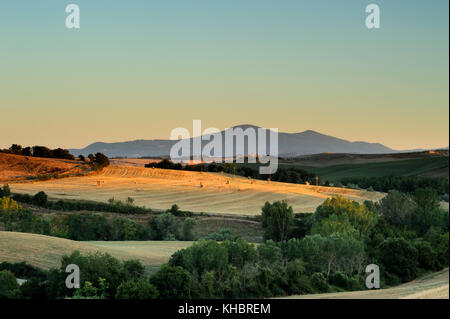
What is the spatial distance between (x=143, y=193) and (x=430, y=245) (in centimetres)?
1329

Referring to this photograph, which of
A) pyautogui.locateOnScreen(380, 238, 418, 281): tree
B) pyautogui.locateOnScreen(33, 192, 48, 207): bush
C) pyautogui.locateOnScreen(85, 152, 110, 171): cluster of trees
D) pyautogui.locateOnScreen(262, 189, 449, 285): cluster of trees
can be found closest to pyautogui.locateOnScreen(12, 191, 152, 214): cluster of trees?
pyautogui.locateOnScreen(33, 192, 48, 207): bush

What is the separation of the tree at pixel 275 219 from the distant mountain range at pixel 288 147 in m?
2.10

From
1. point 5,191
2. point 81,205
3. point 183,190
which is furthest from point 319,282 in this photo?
point 5,191

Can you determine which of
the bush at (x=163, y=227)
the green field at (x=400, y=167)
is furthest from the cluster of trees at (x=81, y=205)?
the green field at (x=400, y=167)

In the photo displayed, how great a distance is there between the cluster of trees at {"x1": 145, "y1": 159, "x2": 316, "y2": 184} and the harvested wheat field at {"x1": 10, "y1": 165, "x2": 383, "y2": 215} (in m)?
0.17

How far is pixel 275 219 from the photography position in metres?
20.8

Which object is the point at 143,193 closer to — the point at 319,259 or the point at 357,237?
the point at 319,259

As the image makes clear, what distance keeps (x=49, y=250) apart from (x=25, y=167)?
114 inches

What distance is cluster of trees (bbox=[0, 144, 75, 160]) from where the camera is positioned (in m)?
15.5

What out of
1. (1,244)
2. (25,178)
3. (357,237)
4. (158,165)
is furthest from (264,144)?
(1,244)

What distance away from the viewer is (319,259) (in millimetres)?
18391

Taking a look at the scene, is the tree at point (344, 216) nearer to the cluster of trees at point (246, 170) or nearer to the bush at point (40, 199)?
the cluster of trees at point (246, 170)

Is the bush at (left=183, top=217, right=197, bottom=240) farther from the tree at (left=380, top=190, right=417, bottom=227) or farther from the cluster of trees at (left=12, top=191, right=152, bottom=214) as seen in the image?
the tree at (left=380, top=190, right=417, bottom=227)
